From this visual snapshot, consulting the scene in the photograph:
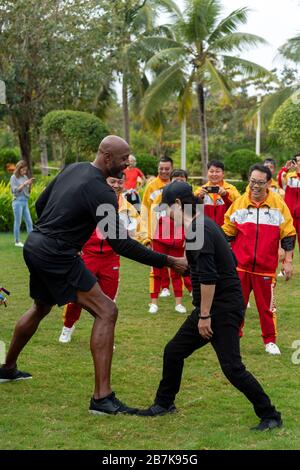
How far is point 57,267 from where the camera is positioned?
5488mm

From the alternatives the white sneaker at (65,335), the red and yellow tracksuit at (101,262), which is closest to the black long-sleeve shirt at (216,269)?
the red and yellow tracksuit at (101,262)

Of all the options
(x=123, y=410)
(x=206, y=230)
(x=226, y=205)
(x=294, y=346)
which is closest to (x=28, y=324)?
(x=123, y=410)

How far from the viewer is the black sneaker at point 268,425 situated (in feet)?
16.7

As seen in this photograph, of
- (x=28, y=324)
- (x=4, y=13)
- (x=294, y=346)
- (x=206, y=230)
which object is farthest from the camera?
(x=4, y=13)

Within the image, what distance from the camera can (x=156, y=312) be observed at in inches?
371

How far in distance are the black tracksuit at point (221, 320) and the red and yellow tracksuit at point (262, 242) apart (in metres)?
1.94

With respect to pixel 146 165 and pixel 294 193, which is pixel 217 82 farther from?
pixel 294 193

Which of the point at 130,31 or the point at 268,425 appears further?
the point at 130,31

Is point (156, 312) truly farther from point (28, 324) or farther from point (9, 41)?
point (9, 41)

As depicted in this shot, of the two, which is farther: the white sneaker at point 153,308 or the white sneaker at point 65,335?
the white sneaker at point 153,308

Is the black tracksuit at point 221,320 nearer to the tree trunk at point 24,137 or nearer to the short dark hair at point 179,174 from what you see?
the short dark hair at point 179,174

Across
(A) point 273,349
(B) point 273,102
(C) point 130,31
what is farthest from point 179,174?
(C) point 130,31

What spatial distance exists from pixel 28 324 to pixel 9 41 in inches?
893

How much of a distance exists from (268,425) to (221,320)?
31.7 inches
